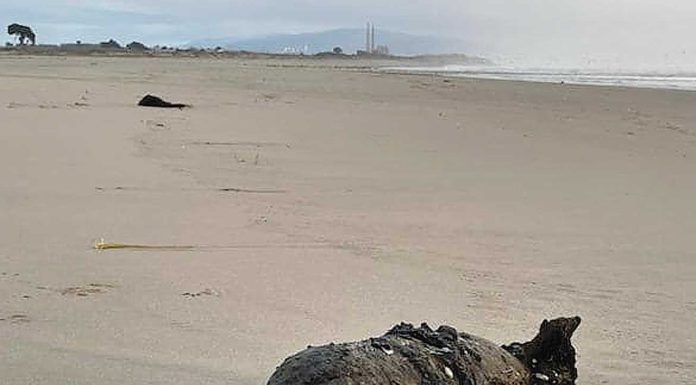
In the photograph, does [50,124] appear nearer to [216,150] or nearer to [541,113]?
[216,150]

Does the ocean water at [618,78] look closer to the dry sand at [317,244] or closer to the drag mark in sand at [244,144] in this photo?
the dry sand at [317,244]

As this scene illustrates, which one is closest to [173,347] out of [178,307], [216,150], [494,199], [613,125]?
[178,307]

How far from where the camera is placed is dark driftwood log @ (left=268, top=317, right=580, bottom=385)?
1913 millimetres

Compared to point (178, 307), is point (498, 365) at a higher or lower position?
higher

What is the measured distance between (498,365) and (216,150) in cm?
683

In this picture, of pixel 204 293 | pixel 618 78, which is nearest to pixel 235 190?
pixel 204 293

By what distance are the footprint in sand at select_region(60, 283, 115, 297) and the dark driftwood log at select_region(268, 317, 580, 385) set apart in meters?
2.05

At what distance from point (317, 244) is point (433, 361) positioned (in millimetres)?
2924

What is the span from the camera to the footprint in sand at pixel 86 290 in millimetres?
3869

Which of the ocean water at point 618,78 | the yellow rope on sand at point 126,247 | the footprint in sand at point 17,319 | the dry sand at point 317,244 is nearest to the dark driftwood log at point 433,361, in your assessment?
the dry sand at point 317,244

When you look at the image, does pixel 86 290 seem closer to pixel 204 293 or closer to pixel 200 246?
pixel 204 293

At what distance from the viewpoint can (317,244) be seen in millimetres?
4988

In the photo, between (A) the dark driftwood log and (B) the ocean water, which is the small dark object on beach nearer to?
(A) the dark driftwood log

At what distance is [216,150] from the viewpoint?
8.85 meters
